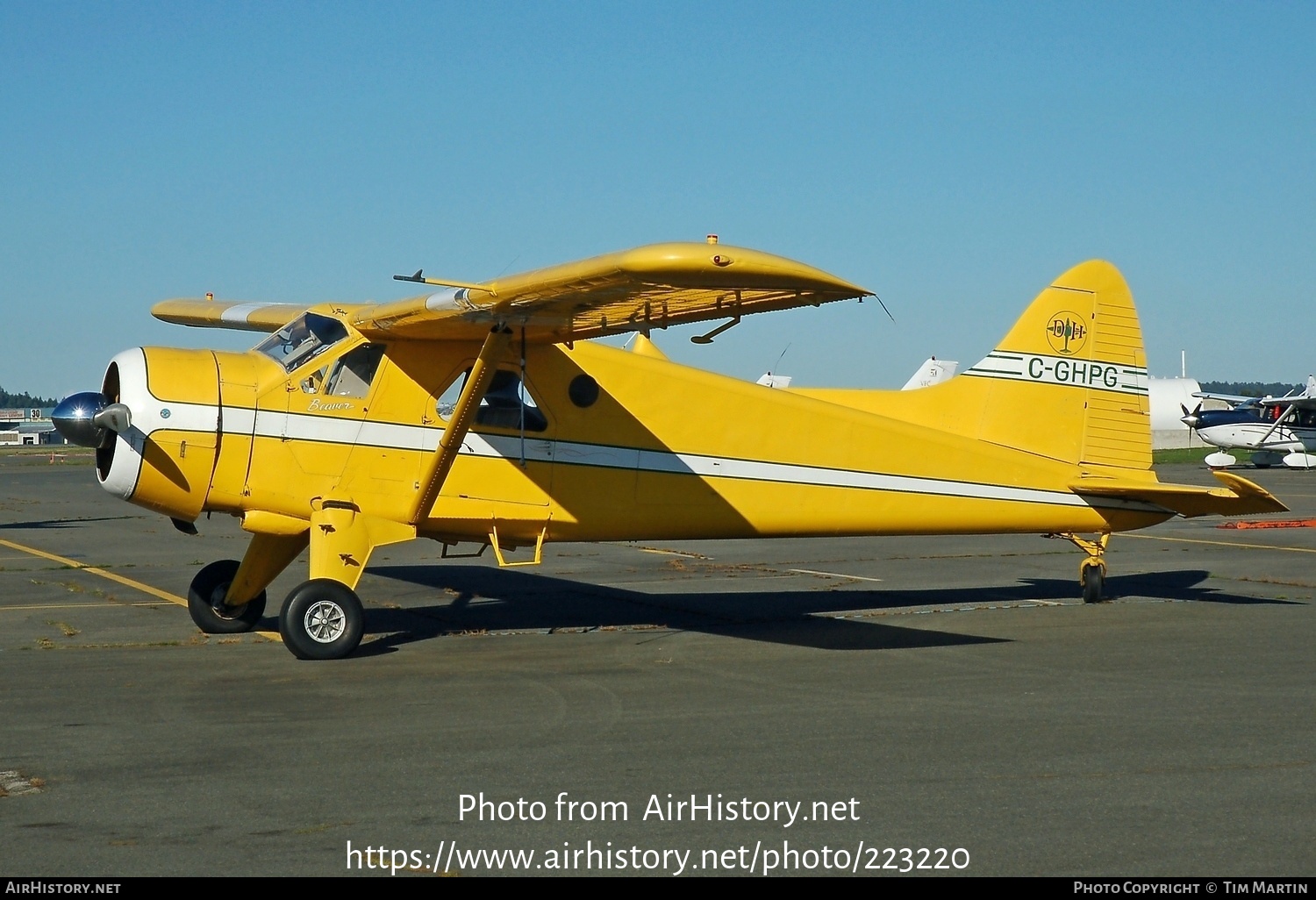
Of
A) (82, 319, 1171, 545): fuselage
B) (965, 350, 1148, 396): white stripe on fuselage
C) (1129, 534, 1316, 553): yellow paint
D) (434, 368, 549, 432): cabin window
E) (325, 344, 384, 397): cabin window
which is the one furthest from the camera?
(1129, 534, 1316, 553): yellow paint

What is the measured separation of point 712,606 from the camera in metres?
13.0

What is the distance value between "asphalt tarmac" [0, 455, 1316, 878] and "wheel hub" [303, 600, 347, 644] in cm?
28

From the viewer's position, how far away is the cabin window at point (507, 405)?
10.7 metres

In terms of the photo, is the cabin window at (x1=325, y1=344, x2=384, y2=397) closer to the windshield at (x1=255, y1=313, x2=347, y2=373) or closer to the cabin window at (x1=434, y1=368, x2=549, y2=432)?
the windshield at (x1=255, y1=313, x2=347, y2=373)

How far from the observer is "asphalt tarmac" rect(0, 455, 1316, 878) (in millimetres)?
5105

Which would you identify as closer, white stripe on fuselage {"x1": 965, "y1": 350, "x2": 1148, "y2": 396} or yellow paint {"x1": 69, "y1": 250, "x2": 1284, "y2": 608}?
yellow paint {"x1": 69, "y1": 250, "x2": 1284, "y2": 608}

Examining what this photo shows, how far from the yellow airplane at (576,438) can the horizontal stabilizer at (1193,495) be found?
0.10ft

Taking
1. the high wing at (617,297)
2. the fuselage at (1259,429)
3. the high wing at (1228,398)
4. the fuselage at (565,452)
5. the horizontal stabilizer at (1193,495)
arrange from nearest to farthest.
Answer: the high wing at (617,297), the fuselage at (565,452), the horizontal stabilizer at (1193,495), the fuselage at (1259,429), the high wing at (1228,398)

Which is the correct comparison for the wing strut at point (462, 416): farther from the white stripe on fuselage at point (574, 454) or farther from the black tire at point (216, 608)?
the black tire at point (216, 608)

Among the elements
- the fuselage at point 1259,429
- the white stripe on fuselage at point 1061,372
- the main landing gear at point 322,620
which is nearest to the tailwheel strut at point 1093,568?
the white stripe on fuselage at point 1061,372

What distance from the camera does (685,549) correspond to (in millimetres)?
20094

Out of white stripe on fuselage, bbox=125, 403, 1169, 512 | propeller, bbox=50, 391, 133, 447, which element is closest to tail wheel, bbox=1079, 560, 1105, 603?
white stripe on fuselage, bbox=125, 403, 1169, 512

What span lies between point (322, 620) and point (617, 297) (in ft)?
11.4
